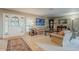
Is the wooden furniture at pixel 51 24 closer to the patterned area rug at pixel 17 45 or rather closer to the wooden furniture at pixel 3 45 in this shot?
the patterned area rug at pixel 17 45

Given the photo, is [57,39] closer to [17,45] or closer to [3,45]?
[17,45]

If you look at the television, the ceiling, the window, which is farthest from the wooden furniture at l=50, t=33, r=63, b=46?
the window

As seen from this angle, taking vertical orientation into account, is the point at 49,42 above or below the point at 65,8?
below

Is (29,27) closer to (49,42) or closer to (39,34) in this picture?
(39,34)

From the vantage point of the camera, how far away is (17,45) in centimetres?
253

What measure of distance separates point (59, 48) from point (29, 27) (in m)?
0.78

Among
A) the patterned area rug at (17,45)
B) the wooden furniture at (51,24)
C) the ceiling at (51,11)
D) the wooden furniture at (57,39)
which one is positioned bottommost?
the patterned area rug at (17,45)

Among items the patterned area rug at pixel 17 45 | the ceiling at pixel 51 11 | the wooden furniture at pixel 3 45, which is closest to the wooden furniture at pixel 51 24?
the ceiling at pixel 51 11

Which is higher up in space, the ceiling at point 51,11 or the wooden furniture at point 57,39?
the ceiling at point 51,11

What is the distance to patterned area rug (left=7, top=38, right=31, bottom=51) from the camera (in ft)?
8.29

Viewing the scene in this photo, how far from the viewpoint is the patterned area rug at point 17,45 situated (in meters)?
2.53
